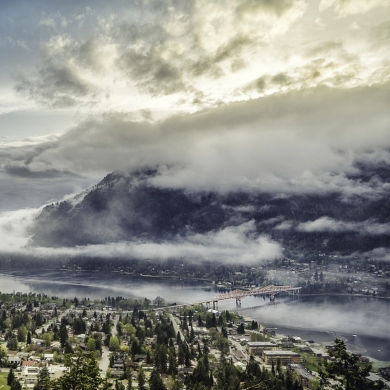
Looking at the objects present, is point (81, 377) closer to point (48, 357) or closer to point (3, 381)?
point (3, 381)

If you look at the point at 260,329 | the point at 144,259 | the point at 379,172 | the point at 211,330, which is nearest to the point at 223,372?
the point at 211,330

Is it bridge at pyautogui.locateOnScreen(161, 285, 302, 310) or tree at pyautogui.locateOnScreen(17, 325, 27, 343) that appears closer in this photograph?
tree at pyautogui.locateOnScreen(17, 325, 27, 343)

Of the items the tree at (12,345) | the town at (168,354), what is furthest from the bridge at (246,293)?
the tree at (12,345)

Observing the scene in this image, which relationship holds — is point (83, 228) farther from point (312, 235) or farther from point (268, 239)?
point (312, 235)

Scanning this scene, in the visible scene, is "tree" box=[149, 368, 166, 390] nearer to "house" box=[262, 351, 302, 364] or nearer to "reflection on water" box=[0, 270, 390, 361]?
"house" box=[262, 351, 302, 364]

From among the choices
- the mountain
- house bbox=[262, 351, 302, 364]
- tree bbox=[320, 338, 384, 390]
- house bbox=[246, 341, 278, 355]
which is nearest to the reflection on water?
house bbox=[246, 341, 278, 355]

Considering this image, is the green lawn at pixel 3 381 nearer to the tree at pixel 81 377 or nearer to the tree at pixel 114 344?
the tree at pixel 114 344
